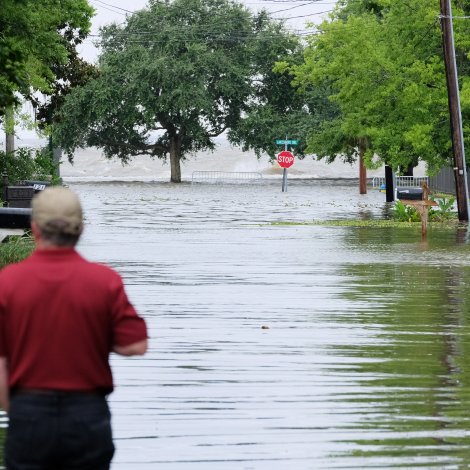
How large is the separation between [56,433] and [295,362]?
7109 millimetres

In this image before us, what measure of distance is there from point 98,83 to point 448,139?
63903mm

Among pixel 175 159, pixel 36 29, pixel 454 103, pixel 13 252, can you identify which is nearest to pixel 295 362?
pixel 13 252

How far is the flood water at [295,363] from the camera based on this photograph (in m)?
8.55

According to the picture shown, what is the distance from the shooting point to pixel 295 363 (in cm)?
1211

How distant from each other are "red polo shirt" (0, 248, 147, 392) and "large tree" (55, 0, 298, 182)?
9840 cm

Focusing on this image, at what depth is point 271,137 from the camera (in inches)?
4284

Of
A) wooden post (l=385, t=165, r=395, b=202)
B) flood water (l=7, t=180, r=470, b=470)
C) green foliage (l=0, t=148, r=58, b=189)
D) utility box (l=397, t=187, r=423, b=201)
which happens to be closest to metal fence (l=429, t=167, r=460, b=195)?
wooden post (l=385, t=165, r=395, b=202)

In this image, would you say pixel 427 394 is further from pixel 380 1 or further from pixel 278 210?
pixel 278 210

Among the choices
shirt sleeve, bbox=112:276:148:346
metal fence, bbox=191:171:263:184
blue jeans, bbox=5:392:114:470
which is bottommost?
metal fence, bbox=191:171:263:184

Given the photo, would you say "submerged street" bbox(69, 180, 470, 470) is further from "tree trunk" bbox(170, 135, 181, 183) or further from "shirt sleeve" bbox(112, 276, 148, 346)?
"tree trunk" bbox(170, 135, 181, 183)

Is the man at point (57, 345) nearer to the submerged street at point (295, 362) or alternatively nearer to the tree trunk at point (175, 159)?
the submerged street at point (295, 362)

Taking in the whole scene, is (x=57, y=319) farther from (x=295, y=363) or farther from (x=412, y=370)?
(x=295, y=363)

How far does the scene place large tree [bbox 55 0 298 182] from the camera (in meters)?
105

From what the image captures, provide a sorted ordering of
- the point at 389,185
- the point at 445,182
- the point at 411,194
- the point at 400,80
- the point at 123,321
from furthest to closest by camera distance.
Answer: the point at 445,182
the point at 389,185
the point at 411,194
the point at 400,80
the point at 123,321
